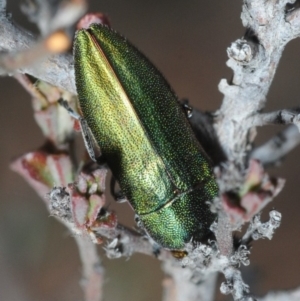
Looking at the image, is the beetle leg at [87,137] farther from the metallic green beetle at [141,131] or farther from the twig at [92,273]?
the twig at [92,273]

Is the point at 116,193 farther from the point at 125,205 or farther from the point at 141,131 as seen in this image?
the point at 125,205

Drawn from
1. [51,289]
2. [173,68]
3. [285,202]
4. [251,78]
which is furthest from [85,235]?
[173,68]

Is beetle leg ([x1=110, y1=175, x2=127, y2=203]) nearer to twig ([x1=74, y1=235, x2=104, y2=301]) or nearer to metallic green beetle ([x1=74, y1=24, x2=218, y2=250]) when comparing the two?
metallic green beetle ([x1=74, y1=24, x2=218, y2=250])

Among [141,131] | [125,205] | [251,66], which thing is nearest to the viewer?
[251,66]

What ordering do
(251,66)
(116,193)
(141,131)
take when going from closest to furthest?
(251,66) → (141,131) → (116,193)

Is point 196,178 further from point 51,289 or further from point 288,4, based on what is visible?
point 51,289

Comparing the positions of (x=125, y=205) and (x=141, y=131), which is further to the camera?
(x=125, y=205)

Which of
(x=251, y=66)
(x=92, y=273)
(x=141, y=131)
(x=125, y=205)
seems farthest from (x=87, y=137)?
(x=125, y=205)
